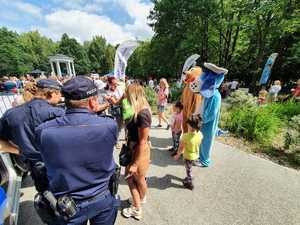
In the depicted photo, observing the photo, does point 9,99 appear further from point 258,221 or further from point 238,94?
point 238,94

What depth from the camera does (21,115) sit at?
2.01 meters

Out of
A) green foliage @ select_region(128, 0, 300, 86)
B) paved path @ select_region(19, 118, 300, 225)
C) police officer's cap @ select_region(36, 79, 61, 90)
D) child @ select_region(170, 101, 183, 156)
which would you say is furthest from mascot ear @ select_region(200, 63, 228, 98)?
green foliage @ select_region(128, 0, 300, 86)

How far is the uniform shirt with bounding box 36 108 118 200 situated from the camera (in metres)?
1.24

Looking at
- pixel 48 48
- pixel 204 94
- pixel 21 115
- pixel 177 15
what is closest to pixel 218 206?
pixel 204 94

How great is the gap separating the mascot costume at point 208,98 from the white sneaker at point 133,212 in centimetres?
206

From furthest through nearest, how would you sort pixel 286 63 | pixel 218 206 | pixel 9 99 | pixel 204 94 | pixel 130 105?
pixel 286 63 → pixel 9 99 → pixel 204 94 → pixel 218 206 → pixel 130 105

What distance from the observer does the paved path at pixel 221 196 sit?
8.80ft

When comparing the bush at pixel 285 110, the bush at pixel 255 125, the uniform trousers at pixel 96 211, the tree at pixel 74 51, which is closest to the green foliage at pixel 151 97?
the bush at pixel 255 125

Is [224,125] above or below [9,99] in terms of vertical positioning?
below

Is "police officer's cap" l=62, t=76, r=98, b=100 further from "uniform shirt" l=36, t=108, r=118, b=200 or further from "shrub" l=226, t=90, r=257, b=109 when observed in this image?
"shrub" l=226, t=90, r=257, b=109

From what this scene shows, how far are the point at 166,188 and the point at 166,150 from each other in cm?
168

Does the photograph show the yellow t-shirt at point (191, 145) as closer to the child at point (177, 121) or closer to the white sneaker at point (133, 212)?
the white sneaker at point (133, 212)

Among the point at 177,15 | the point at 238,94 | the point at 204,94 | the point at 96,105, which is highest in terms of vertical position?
the point at 177,15

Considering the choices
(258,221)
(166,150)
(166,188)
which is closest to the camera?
(258,221)
